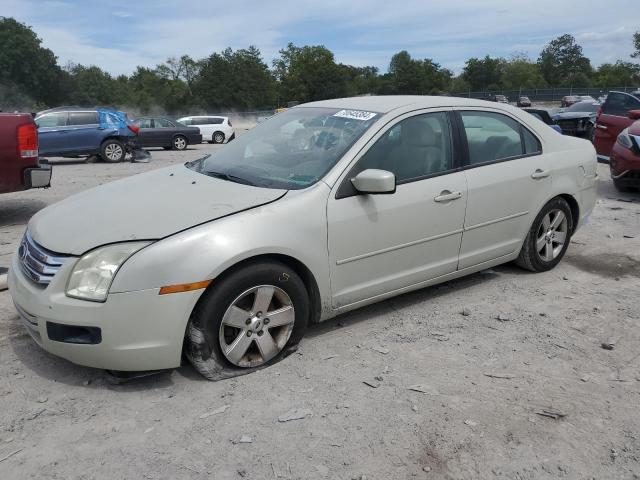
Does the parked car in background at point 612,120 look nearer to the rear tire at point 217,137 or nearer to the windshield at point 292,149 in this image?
the windshield at point 292,149

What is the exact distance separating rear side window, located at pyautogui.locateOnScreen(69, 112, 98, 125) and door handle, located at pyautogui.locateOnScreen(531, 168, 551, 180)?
13912mm

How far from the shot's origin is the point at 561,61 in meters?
119

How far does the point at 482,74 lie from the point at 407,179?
10273 cm

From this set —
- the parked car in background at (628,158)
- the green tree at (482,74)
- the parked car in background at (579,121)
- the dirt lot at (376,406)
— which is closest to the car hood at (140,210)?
the dirt lot at (376,406)

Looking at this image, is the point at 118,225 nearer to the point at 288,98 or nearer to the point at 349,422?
the point at 349,422

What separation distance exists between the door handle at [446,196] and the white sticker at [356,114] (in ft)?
2.41

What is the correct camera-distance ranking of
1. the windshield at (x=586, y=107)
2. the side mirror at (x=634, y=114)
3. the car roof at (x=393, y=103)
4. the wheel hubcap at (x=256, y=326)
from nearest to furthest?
the wheel hubcap at (x=256, y=326), the car roof at (x=393, y=103), the side mirror at (x=634, y=114), the windshield at (x=586, y=107)

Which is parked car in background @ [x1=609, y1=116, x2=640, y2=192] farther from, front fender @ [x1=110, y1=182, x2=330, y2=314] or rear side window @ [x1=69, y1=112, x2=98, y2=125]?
rear side window @ [x1=69, y1=112, x2=98, y2=125]

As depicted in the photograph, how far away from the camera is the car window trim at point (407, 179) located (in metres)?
3.63

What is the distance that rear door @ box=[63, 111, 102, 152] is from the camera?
15508mm

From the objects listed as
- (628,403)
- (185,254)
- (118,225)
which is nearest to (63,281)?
(118,225)

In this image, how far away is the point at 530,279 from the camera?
506 cm

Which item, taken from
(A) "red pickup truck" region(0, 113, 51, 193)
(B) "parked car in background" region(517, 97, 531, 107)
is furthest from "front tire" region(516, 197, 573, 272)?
(B) "parked car in background" region(517, 97, 531, 107)

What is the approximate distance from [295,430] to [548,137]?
357 cm
